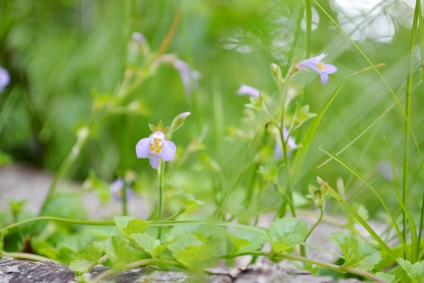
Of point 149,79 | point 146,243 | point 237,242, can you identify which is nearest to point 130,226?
point 146,243

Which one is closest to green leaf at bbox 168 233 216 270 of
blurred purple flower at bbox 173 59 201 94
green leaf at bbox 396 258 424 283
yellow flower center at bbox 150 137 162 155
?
yellow flower center at bbox 150 137 162 155

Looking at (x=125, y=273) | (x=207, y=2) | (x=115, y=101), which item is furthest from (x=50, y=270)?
(x=207, y=2)

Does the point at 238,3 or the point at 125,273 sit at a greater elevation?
the point at 238,3

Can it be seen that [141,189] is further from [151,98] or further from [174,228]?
[151,98]

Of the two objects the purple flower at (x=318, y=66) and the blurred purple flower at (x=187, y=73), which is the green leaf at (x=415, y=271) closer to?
the purple flower at (x=318, y=66)

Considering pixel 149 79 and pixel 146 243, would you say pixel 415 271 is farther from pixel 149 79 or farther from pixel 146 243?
pixel 149 79

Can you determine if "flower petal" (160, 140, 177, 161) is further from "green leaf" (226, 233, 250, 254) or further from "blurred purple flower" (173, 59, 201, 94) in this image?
"blurred purple flower" (173, 59, 201, 94)
